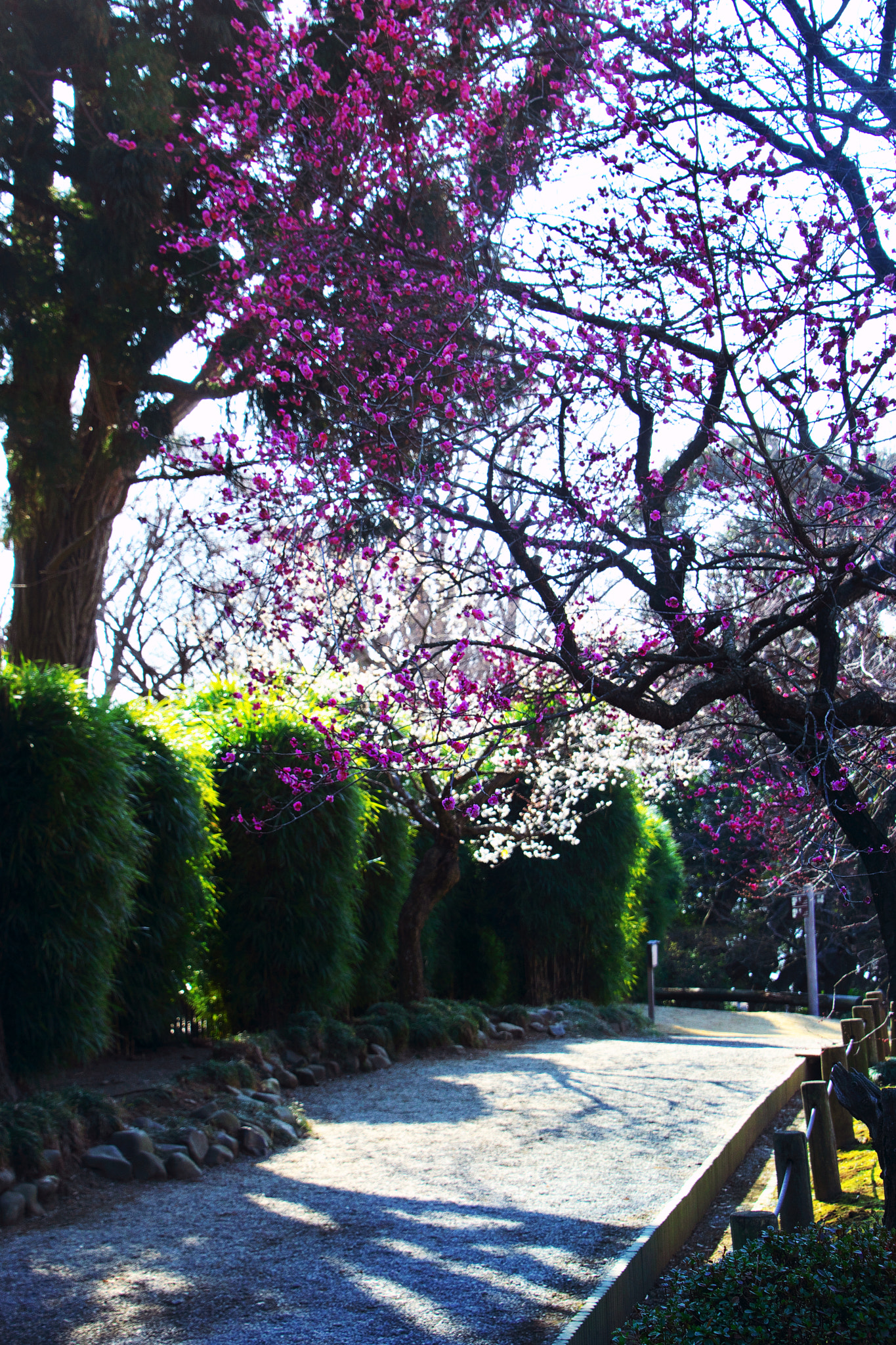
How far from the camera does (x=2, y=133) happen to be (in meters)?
7.54

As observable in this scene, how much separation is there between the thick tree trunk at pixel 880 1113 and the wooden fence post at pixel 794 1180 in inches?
9.0

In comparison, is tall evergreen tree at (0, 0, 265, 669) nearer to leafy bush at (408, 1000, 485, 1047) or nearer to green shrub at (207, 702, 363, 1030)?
green shrub at (207, 702, 363, 1030)

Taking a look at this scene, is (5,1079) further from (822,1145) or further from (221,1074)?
(822,1145)

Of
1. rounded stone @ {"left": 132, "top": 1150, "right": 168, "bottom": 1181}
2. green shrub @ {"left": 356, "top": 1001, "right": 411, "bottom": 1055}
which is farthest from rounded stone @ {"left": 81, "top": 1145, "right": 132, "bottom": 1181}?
green shrub @ {"left": 356, "top": 1001, "right": 411, "bottom": 1055}

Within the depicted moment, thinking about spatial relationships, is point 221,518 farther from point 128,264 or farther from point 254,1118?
point 128,264

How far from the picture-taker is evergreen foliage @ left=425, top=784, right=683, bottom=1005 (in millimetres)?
11289

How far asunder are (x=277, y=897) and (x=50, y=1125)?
309 cm

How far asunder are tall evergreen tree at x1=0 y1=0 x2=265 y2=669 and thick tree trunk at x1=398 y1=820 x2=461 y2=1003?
13.8 feet

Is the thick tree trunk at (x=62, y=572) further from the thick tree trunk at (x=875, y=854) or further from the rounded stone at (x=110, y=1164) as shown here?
the thick tree trunk at (x=875, y=854)

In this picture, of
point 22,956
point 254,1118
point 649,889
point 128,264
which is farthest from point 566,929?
point 128,264

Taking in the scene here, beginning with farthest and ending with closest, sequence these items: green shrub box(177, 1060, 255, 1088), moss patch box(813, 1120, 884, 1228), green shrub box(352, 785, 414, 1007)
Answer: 1. green shrub box(352, 785, 414, 1007)
2. green shrub box(177, 1060, 255, 1088)
3. moss patch box(813, 1120, 884, 1228)

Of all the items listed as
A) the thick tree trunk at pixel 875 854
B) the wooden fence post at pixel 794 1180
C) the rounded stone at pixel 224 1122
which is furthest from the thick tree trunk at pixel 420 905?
the wooden fence post at pixel 794 1180

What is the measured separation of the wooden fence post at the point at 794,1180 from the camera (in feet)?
10.6

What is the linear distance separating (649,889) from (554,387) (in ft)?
40.3
